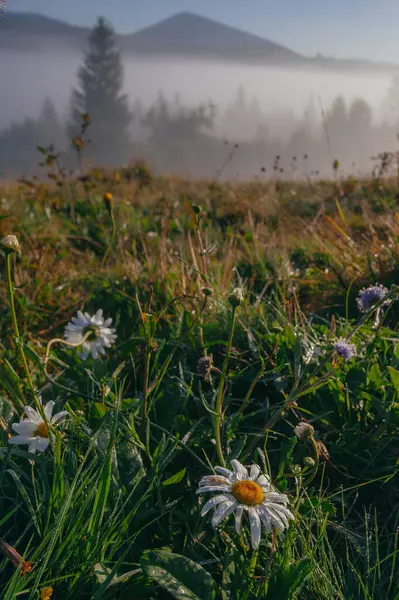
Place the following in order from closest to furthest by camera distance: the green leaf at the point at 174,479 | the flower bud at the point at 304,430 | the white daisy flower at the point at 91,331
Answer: the flower bud at the point at 304,430, the green leaf at the point at 174,479, the white daisy flower at the point at 91,331

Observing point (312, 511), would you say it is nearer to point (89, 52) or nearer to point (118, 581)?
point (118, 581)

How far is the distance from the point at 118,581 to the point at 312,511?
559mm

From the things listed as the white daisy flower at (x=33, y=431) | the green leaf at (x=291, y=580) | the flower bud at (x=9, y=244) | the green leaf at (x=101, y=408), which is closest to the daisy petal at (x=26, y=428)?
the white daisy flower at (x=33, y=431)

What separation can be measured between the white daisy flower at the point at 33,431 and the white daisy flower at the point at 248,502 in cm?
45

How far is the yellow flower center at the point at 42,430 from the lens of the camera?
1.58 metres

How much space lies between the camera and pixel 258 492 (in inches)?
51.0

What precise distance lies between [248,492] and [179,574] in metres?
0.25

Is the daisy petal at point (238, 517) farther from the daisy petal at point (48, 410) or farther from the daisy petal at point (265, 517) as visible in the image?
the daisy petal at point (48, 410)

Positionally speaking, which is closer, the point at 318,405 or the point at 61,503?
the point at 61,503

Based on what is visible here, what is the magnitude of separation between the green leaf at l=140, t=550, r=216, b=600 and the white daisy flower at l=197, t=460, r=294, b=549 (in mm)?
167

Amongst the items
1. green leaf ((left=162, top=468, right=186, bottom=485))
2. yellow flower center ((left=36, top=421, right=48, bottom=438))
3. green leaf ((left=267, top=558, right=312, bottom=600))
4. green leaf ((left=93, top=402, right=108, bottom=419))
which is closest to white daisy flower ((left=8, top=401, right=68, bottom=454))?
yellow flower center ((left=36, top=421, right=48, bottom=438))

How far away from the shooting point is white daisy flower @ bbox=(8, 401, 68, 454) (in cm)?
153

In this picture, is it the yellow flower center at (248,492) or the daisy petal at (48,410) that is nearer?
the yellow flower center at (248,492)

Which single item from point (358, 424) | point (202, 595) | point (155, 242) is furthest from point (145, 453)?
point (155, 242)
